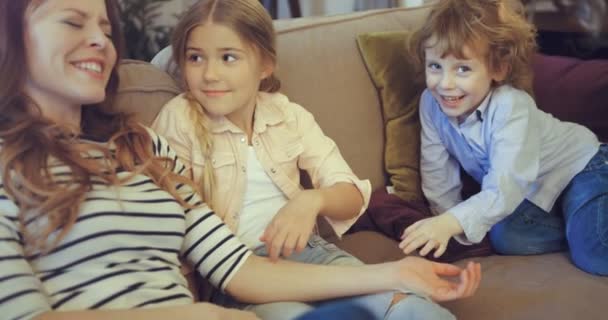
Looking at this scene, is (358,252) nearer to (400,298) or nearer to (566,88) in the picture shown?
(400,298)

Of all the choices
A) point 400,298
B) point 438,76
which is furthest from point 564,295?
point 438,76

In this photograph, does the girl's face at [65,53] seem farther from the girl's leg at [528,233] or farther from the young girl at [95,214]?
the girl's leg at [528,233]

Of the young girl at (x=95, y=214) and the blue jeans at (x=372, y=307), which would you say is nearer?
the young girl at (x=95, y=214)

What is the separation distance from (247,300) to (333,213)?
26cm

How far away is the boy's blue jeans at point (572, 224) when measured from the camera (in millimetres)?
1479

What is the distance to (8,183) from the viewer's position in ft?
3.10

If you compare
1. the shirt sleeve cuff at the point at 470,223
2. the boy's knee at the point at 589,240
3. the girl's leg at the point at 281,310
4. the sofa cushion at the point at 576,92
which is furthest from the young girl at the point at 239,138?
the sofa cushion at the point at 576,92

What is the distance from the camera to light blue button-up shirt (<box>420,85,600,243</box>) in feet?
4.90

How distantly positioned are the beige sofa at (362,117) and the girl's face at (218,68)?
3.8 inches

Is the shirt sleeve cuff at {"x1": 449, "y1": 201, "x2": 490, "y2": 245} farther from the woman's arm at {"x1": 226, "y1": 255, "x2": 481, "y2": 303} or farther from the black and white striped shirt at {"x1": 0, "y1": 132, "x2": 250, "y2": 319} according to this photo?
the black and white striped shirt at {"x1": 0, "y1": 132, "x2": 250, "y2": 319}

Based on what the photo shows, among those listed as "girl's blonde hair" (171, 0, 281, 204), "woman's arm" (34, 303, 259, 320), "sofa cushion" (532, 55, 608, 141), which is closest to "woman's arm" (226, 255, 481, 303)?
"woman's arm" (34, 303, 259, 320)

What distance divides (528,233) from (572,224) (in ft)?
0.32

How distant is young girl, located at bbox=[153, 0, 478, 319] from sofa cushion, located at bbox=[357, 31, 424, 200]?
0.33 metres

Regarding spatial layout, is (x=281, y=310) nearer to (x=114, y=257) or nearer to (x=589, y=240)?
(x=114, y=257)
